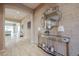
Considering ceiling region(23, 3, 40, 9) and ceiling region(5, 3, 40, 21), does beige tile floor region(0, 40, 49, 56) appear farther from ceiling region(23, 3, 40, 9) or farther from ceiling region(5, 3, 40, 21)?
ceiling region(23, 3, 40, 9)

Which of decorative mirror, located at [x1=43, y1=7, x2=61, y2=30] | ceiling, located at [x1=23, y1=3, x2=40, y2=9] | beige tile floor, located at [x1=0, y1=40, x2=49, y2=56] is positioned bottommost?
beige tile floor, located at [x1=0, y1=40, x2=49, y2=56]

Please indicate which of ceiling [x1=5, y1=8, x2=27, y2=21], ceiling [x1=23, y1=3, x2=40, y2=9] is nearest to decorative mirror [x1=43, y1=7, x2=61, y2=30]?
ceiling [x1=23, y1=3, x2=40, y2=9]

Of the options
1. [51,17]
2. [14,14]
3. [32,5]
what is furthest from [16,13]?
[51,17]

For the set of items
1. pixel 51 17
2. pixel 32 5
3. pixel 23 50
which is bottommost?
pixel 23 50

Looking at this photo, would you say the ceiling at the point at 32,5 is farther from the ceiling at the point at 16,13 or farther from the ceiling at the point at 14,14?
the ceiling at the point at 14,14

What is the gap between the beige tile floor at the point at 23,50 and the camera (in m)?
2.16

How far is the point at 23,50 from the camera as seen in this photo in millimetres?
2182

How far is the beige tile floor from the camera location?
216 cm

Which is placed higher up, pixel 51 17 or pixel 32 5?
pixel 32 5

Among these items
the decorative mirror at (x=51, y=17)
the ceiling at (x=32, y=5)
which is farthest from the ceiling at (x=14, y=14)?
the decorative mirror at (x=51, y=17)

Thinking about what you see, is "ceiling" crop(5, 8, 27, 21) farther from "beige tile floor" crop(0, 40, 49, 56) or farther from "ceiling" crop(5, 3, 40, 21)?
"beige tile floor" crop(0, 40, 49, 56)

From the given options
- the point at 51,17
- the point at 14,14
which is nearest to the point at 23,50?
the point at 14,14

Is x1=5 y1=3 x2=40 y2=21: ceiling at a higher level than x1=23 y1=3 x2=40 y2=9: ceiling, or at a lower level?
lower

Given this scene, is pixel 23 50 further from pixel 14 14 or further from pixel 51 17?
pixel 51 17
